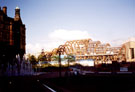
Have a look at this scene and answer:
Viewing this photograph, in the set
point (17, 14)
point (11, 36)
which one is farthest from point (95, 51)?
point (11, 36)

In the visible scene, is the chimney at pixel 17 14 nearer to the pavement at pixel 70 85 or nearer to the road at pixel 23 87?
the pavement at pixel 70 85

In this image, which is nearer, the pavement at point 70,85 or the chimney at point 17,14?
the pavement at point 70,85

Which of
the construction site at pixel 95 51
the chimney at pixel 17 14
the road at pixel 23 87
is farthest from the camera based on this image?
the construction site at pixel 95 51

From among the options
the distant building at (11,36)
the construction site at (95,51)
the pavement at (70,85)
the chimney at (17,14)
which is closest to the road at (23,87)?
the pavement at (70,85)

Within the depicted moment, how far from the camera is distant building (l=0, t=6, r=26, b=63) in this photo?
54672mm

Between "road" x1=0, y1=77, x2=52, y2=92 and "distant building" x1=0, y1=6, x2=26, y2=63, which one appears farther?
"distant building" x1=0, y1=6, x2=26, y2=63

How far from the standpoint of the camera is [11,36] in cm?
6097

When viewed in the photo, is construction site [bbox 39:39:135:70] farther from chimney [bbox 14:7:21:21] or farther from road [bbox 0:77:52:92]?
road [bbox 0:77:52:92]

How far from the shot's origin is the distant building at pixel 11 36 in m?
54.7

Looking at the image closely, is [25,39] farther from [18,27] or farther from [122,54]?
[122,54]

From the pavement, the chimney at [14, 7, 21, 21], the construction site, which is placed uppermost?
the chimney at [14, 7, 21, 21]

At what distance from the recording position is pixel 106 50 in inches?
5846

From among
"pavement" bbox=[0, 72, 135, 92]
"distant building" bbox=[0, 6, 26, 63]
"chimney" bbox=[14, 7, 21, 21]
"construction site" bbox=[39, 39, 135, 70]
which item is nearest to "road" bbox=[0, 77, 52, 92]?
"pavement" bbox=[0, 72, 135, 92]

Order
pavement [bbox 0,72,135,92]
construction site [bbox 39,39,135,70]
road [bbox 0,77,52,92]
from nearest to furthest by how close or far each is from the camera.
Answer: road [bbox 0,77,52,92], pavement [bbox 0,72,135,92], construction site [bbox 39,39,135,70]
